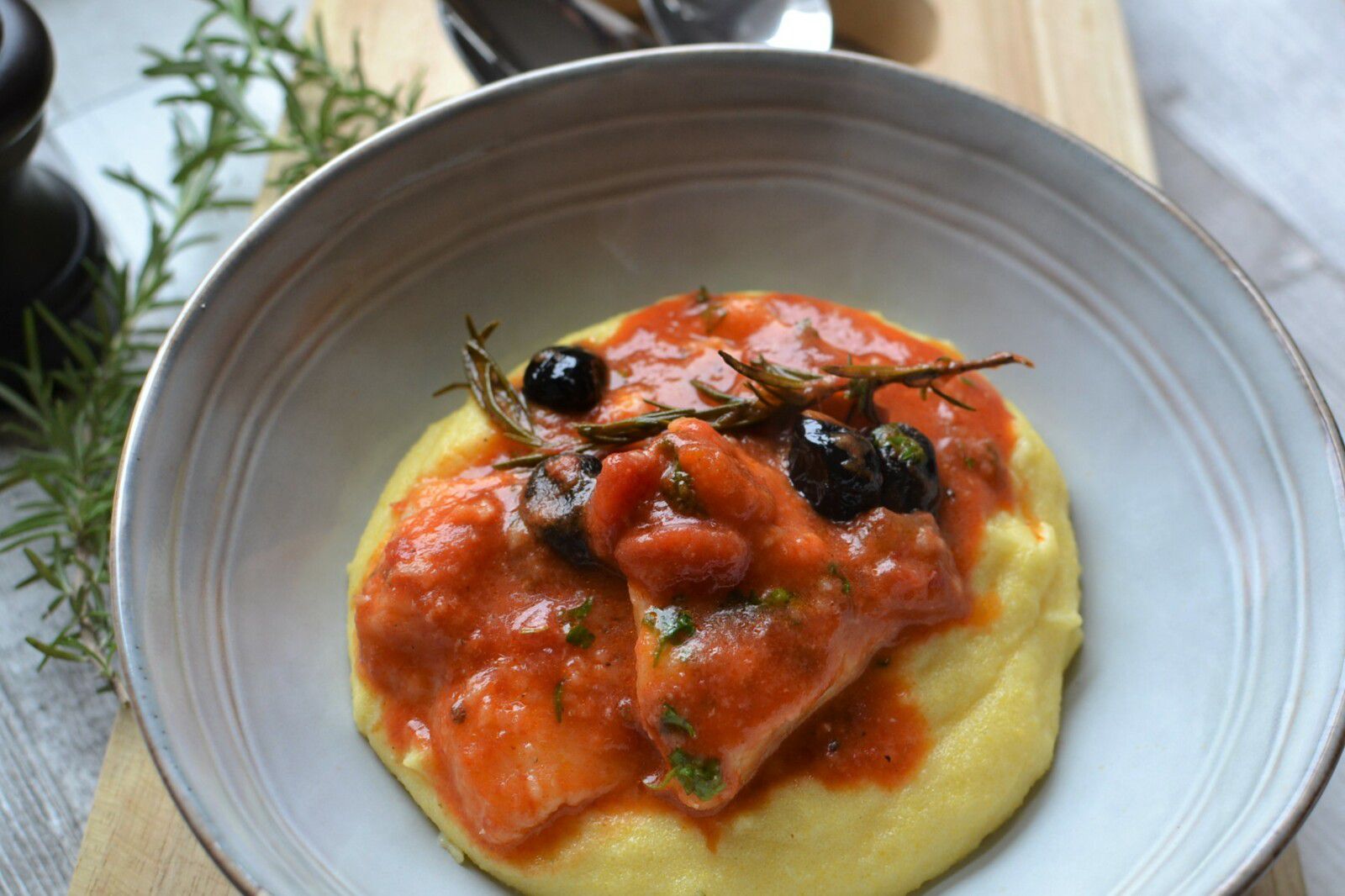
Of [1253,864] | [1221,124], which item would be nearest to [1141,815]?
[1253,864]

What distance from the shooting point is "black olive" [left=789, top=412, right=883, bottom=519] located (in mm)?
2512

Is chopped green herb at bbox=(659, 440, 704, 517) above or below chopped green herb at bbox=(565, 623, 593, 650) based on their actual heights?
above

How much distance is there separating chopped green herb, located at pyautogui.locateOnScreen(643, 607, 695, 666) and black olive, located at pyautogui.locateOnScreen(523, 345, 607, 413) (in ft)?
2.38

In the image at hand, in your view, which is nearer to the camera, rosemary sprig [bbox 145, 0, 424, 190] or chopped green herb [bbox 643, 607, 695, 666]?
chopped green herb [bbox 643, 607, 695, 666]

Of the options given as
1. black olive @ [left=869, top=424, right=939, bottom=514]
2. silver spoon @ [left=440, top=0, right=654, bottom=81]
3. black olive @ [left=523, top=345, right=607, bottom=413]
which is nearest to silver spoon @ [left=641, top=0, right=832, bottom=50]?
silver spoon @ [left=440, top=0, right=654, bottom=81]

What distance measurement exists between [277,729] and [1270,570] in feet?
8.01

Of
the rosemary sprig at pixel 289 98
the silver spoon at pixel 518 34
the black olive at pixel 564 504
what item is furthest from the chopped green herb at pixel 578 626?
the silver spoon at pixel 518 34

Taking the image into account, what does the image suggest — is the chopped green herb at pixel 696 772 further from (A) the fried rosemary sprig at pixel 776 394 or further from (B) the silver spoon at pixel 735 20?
(B) the silver spoon at pixel 735 20

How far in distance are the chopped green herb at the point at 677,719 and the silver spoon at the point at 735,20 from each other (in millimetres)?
2717

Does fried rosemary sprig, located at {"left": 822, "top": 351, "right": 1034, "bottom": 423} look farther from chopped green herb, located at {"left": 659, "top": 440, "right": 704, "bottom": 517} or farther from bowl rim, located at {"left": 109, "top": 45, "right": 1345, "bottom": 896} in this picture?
bowl rim, located at {"left": 109, "top": 45, "right": 1345, "bottom": 896}

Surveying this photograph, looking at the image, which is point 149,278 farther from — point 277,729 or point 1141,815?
point 1141,815

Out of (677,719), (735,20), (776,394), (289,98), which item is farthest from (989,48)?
(677,719)

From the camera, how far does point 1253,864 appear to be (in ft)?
6.97

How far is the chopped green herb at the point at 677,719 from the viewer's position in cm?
228
